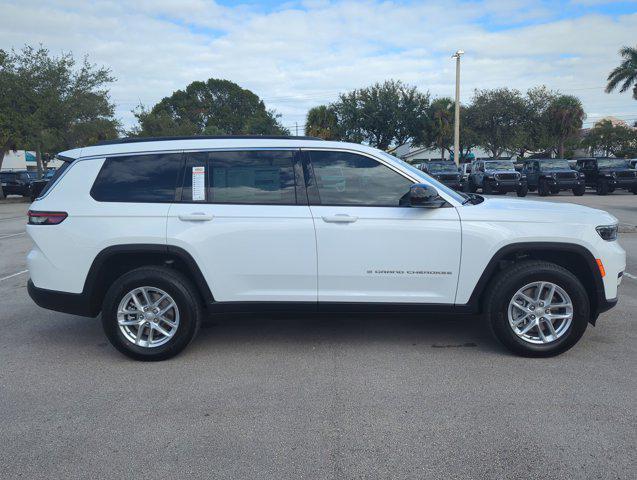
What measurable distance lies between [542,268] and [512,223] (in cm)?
45

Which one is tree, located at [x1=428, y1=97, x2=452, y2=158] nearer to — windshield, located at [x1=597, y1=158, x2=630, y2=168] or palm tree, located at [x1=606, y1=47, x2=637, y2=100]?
palm tree, located at [x1=606, y1=47, x2=637, y2=100]

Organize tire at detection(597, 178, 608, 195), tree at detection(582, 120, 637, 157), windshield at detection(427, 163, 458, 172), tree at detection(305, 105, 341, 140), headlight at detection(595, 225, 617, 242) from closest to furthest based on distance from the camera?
headlight at detection(595, 225, 617, 242)
tire at detection(597, 178, 608, 195)
windshield at detection(427, 163, 458, 172)
tree at detection(305, 105, 341, 140)
tree at detection(582, 120, 637, 157)

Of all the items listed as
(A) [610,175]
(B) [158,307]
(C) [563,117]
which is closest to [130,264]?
(B) [158,307]

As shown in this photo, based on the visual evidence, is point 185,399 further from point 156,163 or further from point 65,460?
point 156,163

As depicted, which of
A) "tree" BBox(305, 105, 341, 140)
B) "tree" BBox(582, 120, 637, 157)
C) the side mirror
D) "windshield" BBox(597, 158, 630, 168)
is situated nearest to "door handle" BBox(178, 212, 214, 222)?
the side mirror

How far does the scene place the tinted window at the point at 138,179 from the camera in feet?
15.4

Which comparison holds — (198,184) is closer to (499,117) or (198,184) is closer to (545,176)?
(545,176)

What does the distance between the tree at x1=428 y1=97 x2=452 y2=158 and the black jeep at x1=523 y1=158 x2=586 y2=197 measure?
2283cm

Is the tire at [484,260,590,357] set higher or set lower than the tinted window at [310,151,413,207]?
lower

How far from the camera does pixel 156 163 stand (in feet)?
15.6

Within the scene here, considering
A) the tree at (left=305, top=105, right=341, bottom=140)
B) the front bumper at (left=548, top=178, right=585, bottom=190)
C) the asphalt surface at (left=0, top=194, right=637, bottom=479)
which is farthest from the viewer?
the tree at (left=305, top=105, right=341, bottom=140)

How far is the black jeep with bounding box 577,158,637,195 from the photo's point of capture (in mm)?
25281

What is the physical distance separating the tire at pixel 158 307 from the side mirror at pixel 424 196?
6.65 feet

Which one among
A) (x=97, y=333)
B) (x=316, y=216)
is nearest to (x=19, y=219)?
(x=97, y=333)
